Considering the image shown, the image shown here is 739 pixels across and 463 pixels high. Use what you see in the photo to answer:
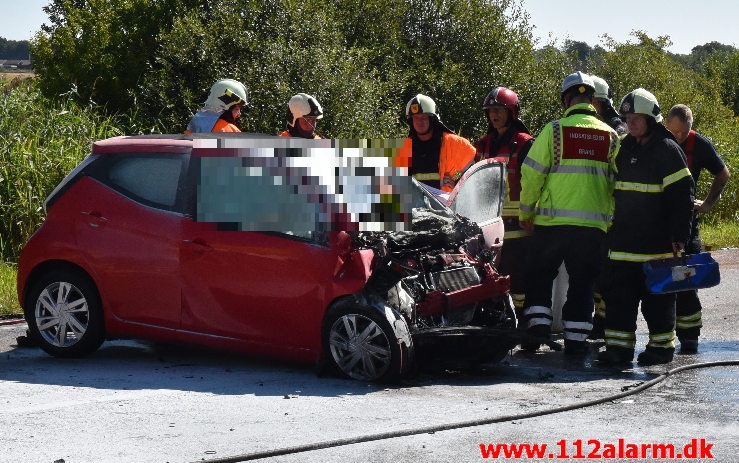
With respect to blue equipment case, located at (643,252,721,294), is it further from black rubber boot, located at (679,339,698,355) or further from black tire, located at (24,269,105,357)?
black tire, located at (24,269,105,357)

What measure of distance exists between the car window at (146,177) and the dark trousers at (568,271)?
275cm

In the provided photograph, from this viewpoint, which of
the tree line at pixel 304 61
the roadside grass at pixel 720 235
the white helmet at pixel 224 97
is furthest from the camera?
the roadside grass at pixel 720 235

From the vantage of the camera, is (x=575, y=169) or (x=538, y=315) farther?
(x=538, y=315)

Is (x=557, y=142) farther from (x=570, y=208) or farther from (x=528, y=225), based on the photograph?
(x=528, y=225)

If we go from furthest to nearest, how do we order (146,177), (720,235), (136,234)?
(720,235), (146,177), (136,234)

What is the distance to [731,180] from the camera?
71.5ft

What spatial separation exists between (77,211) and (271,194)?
1504 mm

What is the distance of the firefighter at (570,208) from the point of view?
Answer: 8.83m

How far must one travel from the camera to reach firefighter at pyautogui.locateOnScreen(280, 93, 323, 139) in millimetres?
10398

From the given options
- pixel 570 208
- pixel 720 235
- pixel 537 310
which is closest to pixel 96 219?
pixel 537 310

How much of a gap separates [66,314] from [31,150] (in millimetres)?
5907

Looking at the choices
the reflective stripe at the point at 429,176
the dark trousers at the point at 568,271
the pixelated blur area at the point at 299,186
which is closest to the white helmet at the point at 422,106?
the reflective stripe at the point at 429,176

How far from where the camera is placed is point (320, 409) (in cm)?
682

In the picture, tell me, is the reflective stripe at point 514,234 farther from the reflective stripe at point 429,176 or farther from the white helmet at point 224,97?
the white helmet at point 224,97
